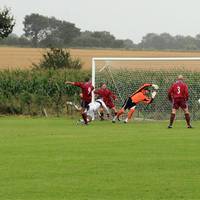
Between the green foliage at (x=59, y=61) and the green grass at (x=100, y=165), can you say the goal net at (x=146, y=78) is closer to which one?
the green grass at (x=100, y=165)

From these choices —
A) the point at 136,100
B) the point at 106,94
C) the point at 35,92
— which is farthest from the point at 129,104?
the point at 35,92

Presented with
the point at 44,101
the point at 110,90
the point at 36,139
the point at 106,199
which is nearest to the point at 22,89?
the point at 44,101

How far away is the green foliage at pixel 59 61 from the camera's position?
53406 millimetres

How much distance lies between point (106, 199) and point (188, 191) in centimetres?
150

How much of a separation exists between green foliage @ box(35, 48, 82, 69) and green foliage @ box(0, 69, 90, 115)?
23.3 ft

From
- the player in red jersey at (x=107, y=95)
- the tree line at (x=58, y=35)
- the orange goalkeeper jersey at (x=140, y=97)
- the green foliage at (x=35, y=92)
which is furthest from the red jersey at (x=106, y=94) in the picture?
the tree line at (x=58, y=35)

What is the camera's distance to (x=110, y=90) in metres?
38.7

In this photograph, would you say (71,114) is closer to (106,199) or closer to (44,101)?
(44,101)

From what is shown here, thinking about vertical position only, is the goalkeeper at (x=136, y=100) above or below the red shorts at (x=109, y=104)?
above

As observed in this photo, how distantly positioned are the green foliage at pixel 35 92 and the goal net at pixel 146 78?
4.03 meters

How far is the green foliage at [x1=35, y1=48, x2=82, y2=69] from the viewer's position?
53406mm

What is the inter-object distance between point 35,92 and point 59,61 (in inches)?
375

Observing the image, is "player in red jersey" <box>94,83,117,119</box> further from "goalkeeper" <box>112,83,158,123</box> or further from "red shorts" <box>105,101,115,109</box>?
"goalkeeper" <box>112,83,158,123</box>

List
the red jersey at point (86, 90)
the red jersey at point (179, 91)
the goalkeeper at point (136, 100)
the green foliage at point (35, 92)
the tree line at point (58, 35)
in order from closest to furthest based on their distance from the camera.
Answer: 1. the red jersey at point (179, 91)
2. the red jersey at point (86, 90)
3. the goalkeeper at point (136, 100)
4. the green foliage at point (35, 92)
5. the tree line at point (58, 35)
